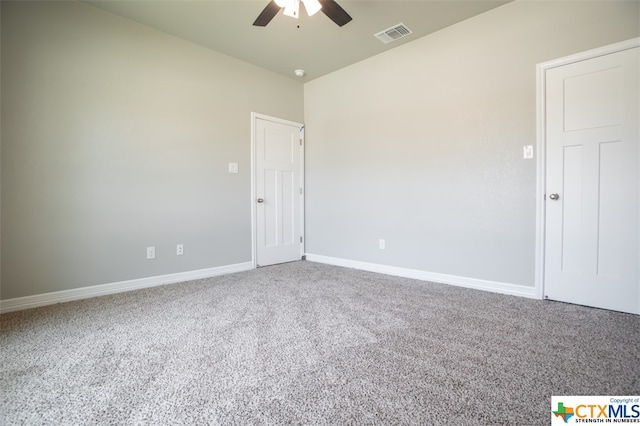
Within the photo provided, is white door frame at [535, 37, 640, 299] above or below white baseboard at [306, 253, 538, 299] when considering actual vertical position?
above

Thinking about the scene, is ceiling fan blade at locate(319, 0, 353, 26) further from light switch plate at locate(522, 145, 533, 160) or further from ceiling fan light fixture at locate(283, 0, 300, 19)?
light switch plate at locate(522, 145, 533, 160)

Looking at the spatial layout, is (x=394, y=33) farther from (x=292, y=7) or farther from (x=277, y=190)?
(x=277, y=190)

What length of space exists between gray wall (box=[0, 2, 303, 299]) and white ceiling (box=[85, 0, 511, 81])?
0.23 meters

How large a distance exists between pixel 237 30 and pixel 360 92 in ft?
5.46

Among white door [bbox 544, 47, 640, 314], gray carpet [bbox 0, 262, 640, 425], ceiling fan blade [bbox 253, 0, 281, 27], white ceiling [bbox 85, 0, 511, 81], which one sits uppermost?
white ceiling [bbox 85, 0, 511, 81]

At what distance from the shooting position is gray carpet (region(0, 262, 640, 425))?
120cm

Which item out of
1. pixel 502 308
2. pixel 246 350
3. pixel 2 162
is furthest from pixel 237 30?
pixel 502 308

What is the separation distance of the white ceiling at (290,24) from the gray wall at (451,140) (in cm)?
22

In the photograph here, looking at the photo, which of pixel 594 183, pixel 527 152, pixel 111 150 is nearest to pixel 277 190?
pixel 111 150

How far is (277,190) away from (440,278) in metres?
2.45

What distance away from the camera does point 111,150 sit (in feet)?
9.06

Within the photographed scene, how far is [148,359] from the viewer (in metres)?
1.60

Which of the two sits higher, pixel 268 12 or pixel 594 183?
pixel 268 12

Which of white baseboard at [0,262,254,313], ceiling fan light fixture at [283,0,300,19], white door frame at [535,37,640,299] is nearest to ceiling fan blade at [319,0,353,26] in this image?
ceiling fan light fixture at [283,0,300,19]
